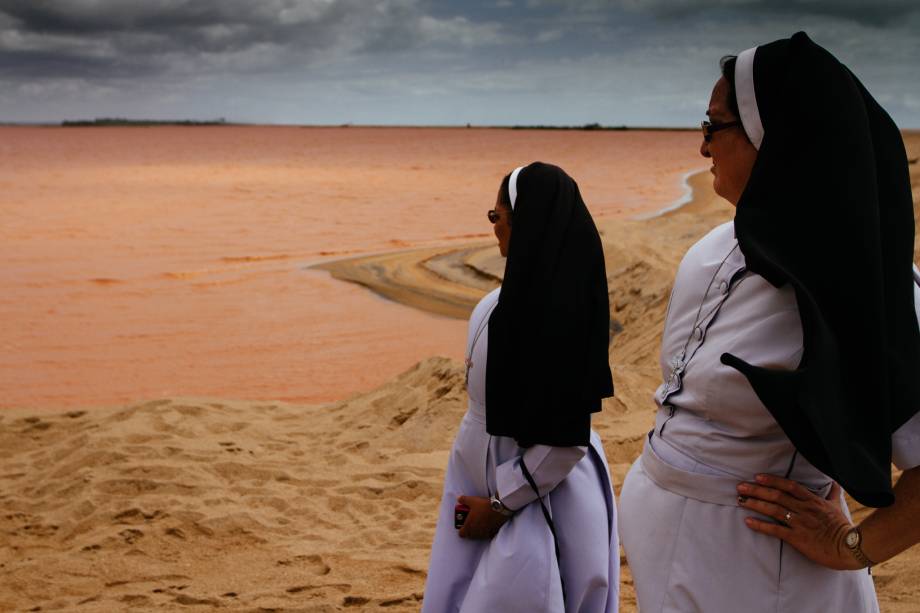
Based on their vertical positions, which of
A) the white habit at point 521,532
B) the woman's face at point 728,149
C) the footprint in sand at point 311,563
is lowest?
the footprint in sand at point 311,563

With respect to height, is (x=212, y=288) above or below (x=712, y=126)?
below

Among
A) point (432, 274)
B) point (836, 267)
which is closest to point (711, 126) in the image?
point (836, 267)

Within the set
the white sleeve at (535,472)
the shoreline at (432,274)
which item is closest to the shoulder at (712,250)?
the white sleeve at (535,472)

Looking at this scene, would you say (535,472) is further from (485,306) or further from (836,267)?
(836,267)

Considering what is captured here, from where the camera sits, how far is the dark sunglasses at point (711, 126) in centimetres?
188

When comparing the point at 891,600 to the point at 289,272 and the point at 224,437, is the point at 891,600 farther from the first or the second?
the point at 289,272

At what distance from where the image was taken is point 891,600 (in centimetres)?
378

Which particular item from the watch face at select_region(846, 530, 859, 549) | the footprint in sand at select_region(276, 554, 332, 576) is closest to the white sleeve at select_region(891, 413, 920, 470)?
the watch face at select_region(846, 530, 859, 549)

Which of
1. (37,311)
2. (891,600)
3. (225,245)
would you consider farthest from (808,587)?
(225,245)

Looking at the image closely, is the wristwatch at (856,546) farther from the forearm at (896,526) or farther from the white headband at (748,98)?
the white headband at (748,98)

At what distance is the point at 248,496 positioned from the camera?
18.6ft

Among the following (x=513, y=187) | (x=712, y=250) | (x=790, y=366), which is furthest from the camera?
(x=513, y=187)

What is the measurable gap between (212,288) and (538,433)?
450 inches

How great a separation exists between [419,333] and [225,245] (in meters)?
8.19
